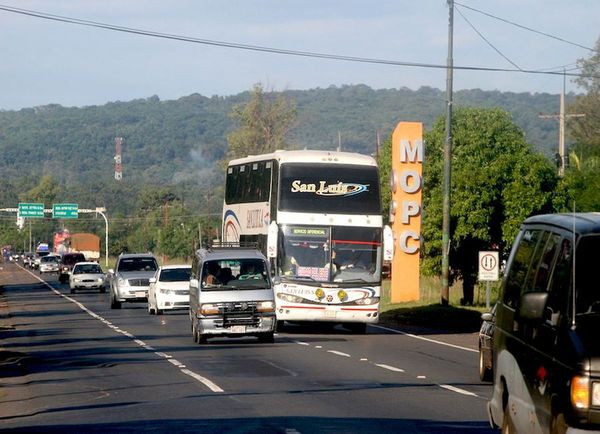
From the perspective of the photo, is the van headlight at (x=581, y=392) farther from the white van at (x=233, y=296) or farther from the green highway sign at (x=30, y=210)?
the green highway sign at (x=30, y=210)

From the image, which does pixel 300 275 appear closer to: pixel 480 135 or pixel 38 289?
pixel 38 289

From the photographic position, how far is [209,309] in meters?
27.5

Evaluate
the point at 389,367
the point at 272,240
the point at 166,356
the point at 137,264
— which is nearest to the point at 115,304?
the point at 137,264

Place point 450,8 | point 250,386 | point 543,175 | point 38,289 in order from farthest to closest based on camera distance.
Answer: point 38,289 → point 543,175 → point 450,8 → point 250,386

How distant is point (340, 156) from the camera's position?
32844 mm

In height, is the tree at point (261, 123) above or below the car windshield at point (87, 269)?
above

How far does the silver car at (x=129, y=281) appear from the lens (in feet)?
153

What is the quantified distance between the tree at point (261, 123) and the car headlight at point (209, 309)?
88897 millimetres

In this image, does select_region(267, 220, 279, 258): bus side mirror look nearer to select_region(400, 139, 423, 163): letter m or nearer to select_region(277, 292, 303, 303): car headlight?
select_region(277, 292, 303, 303): car headlight

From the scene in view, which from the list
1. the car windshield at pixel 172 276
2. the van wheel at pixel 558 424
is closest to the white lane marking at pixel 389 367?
the van wheel at pixel 558 424

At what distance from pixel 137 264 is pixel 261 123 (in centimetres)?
6965

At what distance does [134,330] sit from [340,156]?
6.83m

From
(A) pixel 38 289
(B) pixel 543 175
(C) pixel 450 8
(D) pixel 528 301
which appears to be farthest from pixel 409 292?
(D) pixel 528 301

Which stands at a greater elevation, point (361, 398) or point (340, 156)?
point (340, 156)
